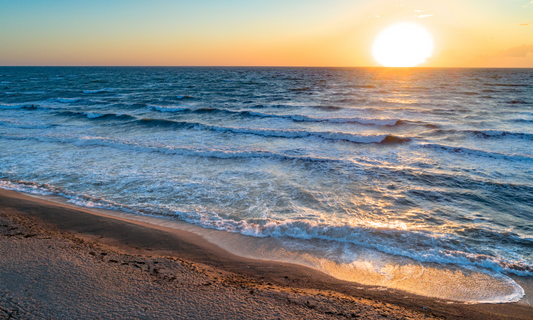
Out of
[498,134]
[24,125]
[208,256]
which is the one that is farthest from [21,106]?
[498,134]

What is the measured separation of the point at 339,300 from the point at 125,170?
8.92 metres

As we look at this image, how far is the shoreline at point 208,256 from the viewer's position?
3.97 m

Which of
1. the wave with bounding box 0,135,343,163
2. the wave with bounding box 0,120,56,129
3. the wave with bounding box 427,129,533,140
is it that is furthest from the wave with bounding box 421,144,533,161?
the wave with bounding box 0,120,56,129

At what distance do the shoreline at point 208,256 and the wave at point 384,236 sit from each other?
0.73 m

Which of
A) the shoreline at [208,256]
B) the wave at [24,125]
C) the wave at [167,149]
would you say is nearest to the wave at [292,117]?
the wave at [167,149]

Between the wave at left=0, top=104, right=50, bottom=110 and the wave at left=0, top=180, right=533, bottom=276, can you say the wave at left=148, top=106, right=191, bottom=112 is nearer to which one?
the wave at left=0, top=104, right=50, bottom=110

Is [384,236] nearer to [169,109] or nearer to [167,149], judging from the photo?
[167,149]

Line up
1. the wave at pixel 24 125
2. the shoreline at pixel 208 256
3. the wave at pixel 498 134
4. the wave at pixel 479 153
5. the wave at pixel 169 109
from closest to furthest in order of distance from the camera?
1. the shoreline at pixel 208 256
2. the wave at pixel 479 153
3. the wave at pixel 498 134
4. the wave at pixel 24 125
5. the wave at pixel 169 109

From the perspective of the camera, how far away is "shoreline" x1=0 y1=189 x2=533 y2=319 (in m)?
3.97

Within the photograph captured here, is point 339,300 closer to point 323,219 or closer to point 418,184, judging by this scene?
point 323,219

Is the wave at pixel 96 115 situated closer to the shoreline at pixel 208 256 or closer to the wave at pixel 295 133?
the wave at pixel 295 133

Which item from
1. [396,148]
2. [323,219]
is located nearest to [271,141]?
[396,148]

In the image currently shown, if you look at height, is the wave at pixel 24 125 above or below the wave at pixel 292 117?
below

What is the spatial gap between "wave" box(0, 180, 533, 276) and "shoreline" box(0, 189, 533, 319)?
2.39 feet
